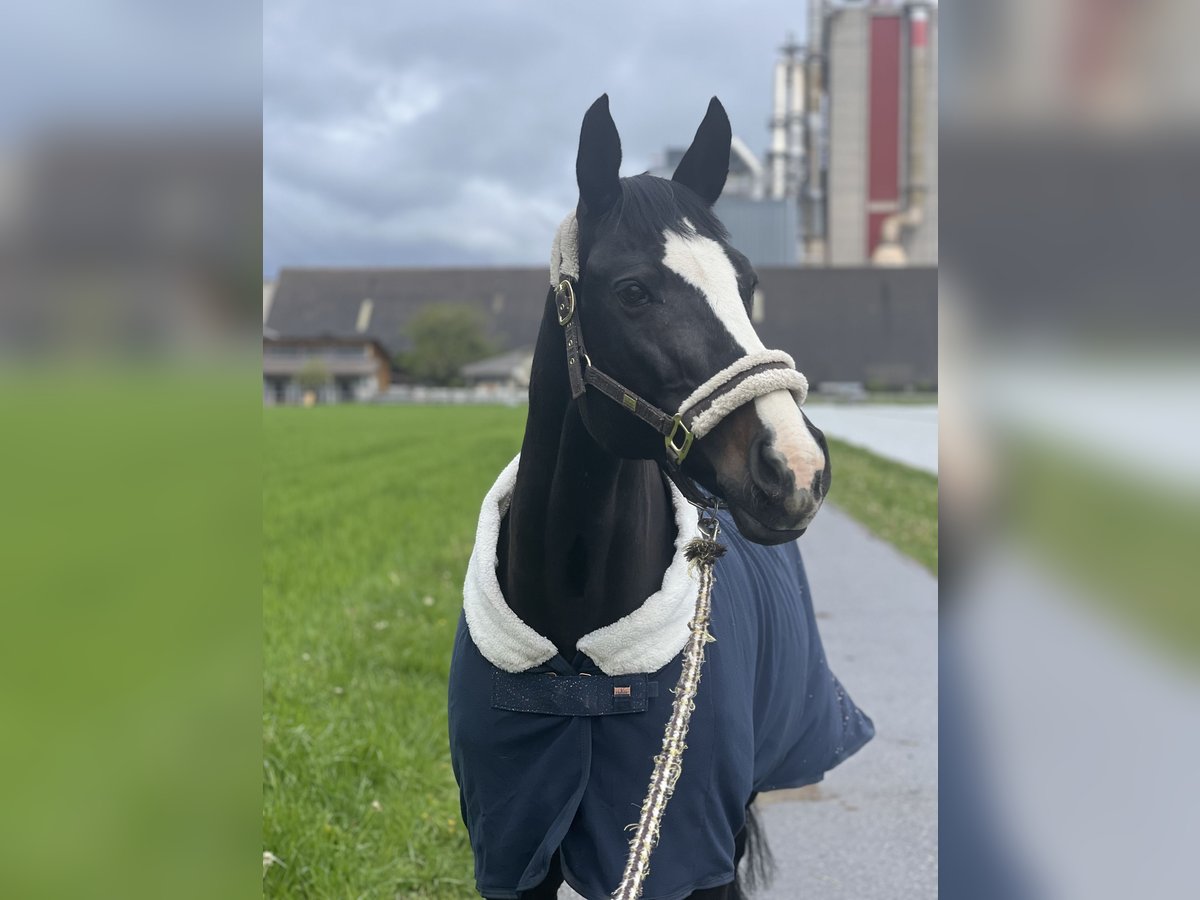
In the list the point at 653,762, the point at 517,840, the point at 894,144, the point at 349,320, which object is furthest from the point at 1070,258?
the point at 349,320

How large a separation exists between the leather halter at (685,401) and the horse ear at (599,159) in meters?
0.17

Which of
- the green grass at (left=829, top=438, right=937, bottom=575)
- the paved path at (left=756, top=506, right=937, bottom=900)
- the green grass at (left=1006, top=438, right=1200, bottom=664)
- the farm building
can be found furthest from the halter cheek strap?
the green grass at (left=829, top=438, right=937, bottom=575)

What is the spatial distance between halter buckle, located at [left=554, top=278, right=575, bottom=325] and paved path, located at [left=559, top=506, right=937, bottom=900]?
6.60 feet

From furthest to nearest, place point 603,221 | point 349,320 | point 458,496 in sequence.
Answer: point 349,320 < point 458,496 < point 603,221

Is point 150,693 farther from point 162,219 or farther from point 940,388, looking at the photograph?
point 940,388

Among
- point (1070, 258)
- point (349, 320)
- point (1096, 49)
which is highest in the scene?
point (349, 320)

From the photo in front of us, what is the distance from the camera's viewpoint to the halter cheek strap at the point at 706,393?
1405 mm

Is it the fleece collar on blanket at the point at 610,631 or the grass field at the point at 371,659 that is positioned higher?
the fleece collar on blanket at the point at 610,631

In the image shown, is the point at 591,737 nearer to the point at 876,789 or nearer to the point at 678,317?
the point at 678,317

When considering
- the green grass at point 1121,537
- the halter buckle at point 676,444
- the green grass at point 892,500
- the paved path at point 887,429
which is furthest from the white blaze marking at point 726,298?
the paved path at point 887,429

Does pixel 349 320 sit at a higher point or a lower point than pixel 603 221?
higher

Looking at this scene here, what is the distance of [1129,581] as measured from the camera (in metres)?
0.52

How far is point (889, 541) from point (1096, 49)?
760 cm

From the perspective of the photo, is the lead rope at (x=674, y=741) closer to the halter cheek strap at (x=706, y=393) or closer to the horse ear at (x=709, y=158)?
the halter cheek strap at (x=706, y=393)
